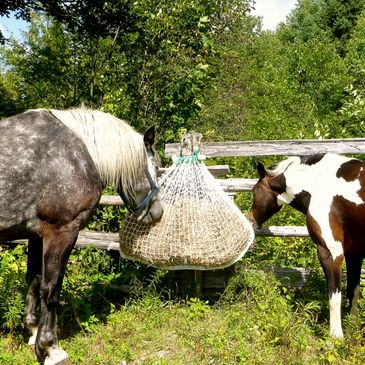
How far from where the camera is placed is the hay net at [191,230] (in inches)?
165

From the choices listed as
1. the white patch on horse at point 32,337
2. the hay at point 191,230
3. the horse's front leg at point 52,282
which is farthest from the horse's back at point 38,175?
the white patch on horse at point 32,337

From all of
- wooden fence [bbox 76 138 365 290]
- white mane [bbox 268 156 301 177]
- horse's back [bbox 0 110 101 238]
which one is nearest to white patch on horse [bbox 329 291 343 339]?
wooden fence [bbox 76 138 365 290]

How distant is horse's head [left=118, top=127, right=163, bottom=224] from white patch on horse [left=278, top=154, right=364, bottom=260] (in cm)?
118

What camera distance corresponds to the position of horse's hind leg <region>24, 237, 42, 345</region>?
13.6 ft

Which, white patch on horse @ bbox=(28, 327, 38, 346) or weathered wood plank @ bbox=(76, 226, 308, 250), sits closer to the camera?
white patch on horse @ bbox=(28, 327, 38, 346)

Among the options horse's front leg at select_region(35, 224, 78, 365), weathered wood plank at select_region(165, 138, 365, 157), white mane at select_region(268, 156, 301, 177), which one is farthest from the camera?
weathered wood plank at select_region(165, 138, 365, 157)

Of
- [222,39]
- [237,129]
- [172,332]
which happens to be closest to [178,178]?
[172,332]

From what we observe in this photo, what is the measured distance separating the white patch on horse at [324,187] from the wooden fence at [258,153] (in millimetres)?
514

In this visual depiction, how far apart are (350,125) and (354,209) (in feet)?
24.1

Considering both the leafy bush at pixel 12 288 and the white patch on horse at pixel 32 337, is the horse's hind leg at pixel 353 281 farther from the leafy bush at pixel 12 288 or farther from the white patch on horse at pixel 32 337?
the leafy bush at pixel 12 288

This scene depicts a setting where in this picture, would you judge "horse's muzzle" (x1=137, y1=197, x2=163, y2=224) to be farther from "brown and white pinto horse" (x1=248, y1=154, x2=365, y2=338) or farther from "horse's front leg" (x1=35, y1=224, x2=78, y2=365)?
"brown and white pinto horse" (x1=248, y1=154, x2=365, y2=338)

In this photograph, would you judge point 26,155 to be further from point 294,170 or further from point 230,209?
point 294,170

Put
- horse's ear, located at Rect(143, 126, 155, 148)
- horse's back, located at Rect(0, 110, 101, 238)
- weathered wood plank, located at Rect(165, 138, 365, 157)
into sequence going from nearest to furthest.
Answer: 1. horse's back, located at Rect(0, 110, 101, 238)
2. horse's ear, located at Rect(143, 126, 155, 148)
3. weathered wood plank, located at Rect(165, 138, 365, 157)

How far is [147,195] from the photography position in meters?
4.16
